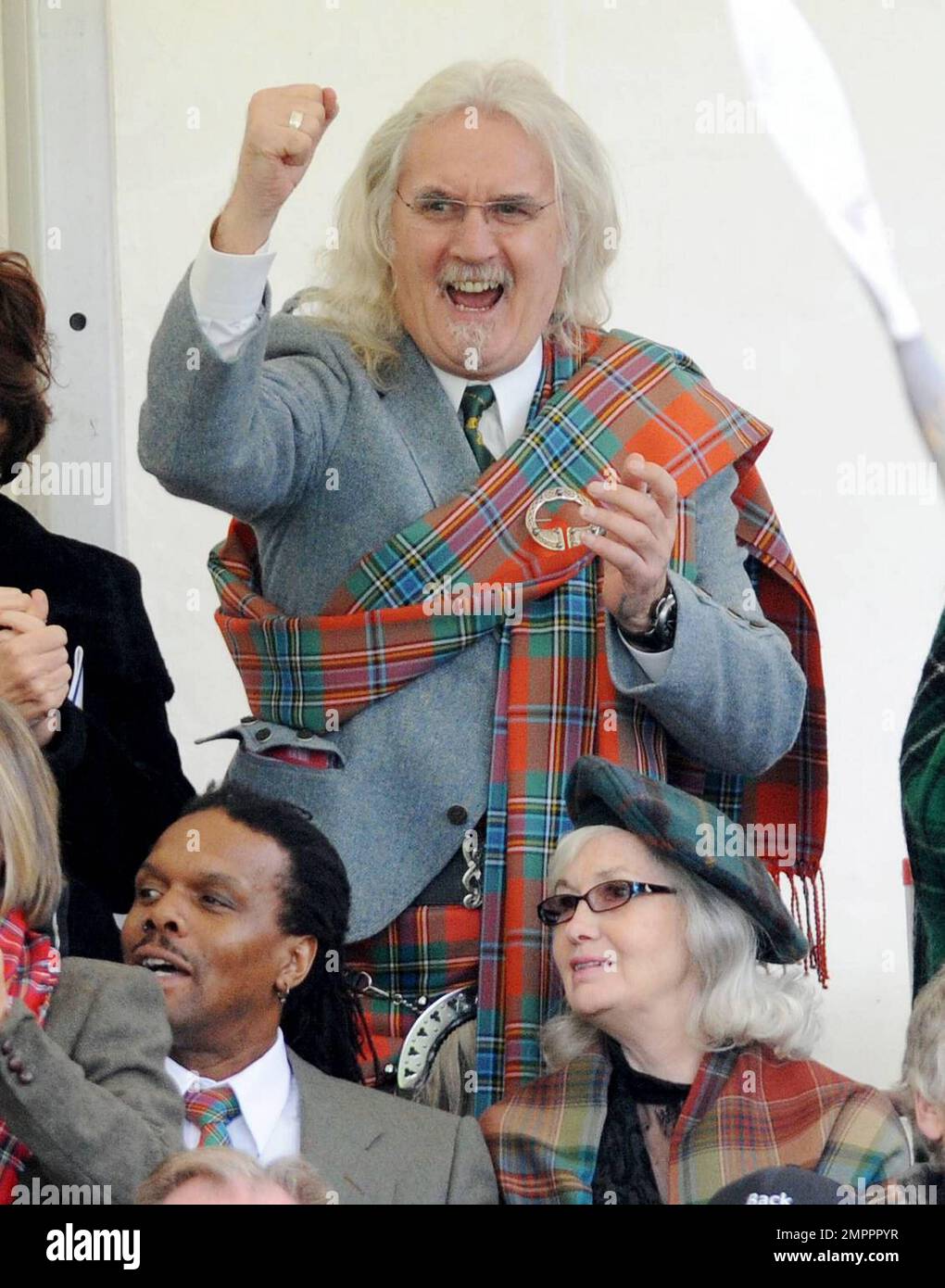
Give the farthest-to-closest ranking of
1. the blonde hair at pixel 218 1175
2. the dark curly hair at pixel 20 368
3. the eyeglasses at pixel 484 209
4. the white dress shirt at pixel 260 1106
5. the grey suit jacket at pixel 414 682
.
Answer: the dark curly hair at pixel 20 368, the eyeglasses at pixel 484 209, the grey suit jacket at pixel 414 682, the white dress shirt at pixel 260 1106, the blonde hair at pixel 218 1175

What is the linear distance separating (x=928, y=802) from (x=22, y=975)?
1075 millimetres

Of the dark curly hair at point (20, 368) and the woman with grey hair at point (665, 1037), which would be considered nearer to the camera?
the woman with grey hair at point (665, 1037)

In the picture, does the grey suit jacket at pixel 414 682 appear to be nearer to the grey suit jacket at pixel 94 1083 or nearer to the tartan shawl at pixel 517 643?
the tartan shawl at pixel 517 643

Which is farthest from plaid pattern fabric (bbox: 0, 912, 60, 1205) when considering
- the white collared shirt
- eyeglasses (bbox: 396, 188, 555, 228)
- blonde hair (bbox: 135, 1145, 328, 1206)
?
eyeglasses (bbox: 396, 188, 555, 228)

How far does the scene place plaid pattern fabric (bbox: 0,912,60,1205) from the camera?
223 cm

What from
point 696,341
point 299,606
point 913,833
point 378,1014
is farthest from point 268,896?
point 696,341

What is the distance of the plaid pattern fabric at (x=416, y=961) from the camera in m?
2.62

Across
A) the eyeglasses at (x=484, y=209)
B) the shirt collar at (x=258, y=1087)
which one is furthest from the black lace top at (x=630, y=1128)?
the eyeglasses at (x=484, y=209)

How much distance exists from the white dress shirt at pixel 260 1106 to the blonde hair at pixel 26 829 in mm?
243

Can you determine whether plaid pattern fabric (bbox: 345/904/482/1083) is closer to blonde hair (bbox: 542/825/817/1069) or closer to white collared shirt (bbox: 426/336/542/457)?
blonde hair (bbox: 542/825/817/1069)

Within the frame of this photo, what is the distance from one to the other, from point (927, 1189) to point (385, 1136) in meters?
0.58

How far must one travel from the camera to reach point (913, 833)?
270cm

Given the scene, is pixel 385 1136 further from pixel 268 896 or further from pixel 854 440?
pixel 854 440

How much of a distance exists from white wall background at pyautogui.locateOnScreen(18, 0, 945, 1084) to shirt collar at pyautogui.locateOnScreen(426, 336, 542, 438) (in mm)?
696
